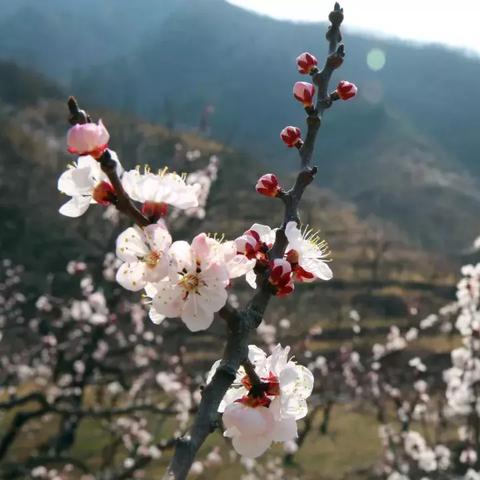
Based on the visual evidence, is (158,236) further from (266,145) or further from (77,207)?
(266,145)

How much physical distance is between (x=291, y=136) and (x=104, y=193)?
47 centimetres

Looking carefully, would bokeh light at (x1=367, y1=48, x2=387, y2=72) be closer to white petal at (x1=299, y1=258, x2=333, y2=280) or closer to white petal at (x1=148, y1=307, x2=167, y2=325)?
white petal at (x1=299, y1=258, x2=333, y2=280)

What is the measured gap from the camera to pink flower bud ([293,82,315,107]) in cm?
144

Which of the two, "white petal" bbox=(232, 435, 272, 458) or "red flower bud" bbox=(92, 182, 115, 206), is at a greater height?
"red flower bud" bbox=(92, 182, 115, 206)

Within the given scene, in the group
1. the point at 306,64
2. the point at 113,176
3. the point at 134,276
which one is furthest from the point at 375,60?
the point at 113,176

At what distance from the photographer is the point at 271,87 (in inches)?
6107

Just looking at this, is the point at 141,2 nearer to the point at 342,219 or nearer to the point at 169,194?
the point at 342,219

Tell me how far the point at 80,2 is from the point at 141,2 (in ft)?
56.5

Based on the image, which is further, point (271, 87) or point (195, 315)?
point (271, 87)

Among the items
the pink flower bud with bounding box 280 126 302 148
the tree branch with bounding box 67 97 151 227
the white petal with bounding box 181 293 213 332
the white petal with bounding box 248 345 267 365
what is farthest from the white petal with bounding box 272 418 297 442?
the pink flower bud with bounding box 280 126 302 148

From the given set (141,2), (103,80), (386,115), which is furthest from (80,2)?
(386,115)

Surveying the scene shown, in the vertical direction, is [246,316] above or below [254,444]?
above

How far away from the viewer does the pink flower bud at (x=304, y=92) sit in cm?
144

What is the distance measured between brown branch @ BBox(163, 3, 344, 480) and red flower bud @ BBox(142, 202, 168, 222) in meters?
0.21
